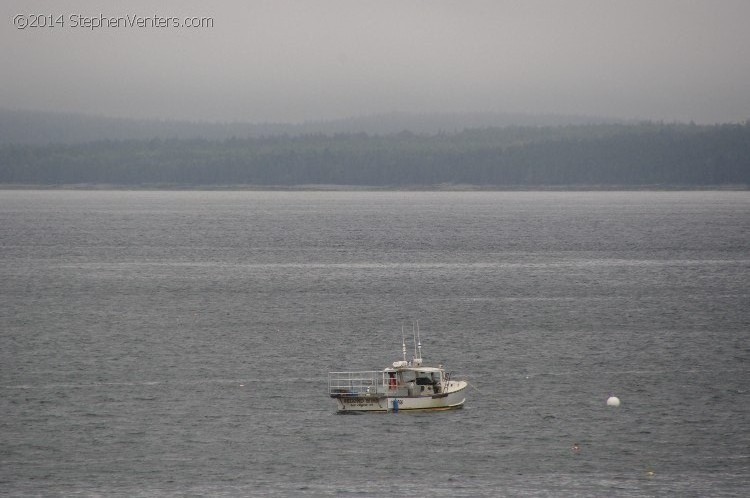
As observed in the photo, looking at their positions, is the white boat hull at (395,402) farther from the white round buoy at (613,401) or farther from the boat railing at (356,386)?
the white round buoy at (613,401)

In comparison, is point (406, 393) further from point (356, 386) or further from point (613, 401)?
point (613, 401)

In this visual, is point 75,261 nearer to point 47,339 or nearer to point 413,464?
point 47,339

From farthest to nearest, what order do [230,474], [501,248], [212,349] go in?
1. [501,248]
2. [212,349]
3. [230,474]

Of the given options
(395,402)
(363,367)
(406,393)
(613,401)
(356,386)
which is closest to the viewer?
(356,386)

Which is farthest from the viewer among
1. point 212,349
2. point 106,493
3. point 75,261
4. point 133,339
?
point 75,261

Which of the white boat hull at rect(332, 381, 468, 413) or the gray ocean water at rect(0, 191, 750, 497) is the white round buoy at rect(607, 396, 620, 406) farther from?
the white boat hull at rect(332, 381, 468, 413)

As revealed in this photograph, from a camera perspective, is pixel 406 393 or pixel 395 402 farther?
pixel 406 393

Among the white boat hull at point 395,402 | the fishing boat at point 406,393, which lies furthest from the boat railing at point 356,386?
the white boat hull at point 395,402

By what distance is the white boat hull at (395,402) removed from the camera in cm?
5906

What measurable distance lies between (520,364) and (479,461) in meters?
25.0

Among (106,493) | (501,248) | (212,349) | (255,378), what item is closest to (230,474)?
(106,493)

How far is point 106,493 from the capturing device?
44562mm

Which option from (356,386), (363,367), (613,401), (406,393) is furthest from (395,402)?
(363,367)

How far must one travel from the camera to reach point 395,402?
5941 centimetres
